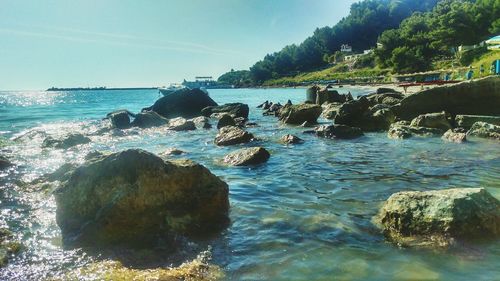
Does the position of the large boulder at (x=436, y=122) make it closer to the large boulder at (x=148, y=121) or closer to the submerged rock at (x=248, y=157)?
Answer: the submerged rock at (x=248, y=157)

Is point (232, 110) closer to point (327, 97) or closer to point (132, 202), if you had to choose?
point (327, 97)

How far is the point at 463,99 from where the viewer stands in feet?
71.7

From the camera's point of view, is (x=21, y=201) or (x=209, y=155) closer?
(x=21, y=201)

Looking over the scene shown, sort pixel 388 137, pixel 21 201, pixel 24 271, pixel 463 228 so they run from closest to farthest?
pixel 24 271, pixel 463 228, pixel 21 201, pixel 388 137

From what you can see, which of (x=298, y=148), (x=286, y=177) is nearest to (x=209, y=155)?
(x=298, y=148)

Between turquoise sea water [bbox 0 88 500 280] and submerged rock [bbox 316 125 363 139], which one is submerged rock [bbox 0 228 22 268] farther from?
submerged rock [bbox 316 125 363 139]

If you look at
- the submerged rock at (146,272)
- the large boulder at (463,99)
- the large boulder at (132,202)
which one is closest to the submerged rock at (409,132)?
the large boulder at (463,99)

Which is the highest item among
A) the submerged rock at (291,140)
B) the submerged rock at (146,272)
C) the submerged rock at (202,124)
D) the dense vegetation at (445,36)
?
the dense vegetation at (445,36)

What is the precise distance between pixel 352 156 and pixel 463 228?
8510 mm

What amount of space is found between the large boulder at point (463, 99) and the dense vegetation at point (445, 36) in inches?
2571

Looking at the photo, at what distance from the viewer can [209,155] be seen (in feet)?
53.8

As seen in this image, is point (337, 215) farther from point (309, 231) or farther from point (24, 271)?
point (24, 271)

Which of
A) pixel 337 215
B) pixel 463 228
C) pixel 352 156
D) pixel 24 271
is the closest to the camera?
pixel 24 271

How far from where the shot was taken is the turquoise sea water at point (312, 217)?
5.71m
